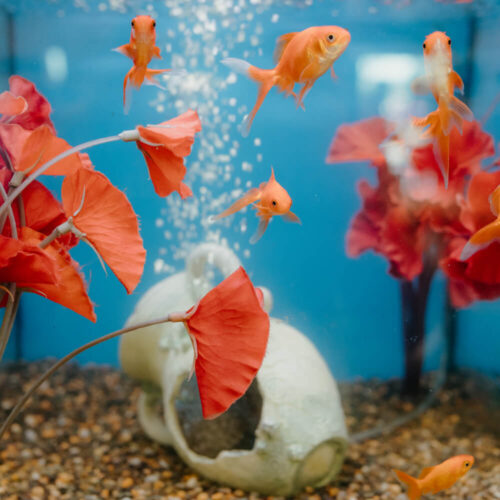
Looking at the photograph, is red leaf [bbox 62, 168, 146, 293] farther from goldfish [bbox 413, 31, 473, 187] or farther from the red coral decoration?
goldfish [bbox 413, 31, 473, 187]

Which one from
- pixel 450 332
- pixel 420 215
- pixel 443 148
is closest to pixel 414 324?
pixel 450 332

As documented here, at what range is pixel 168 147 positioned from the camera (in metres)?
0.86

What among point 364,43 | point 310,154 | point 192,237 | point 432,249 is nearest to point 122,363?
point 192,237

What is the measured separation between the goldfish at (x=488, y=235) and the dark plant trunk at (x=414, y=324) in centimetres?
45

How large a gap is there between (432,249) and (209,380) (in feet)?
2.82

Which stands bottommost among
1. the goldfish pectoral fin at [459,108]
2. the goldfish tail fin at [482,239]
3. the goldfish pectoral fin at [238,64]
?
the goldfish tail fin at [482,239]

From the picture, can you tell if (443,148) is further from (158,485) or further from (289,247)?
(158,485)

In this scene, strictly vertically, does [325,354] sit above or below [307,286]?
below

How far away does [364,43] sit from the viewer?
1459 millimetres

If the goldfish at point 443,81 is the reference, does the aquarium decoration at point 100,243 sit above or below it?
below

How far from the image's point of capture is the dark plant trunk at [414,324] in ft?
5.00

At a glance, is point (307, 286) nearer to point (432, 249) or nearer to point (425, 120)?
point (432, 249)

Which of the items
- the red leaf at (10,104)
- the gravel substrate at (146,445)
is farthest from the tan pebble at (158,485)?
the red leaf at (10,104)

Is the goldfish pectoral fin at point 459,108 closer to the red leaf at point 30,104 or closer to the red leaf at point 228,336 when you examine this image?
the red leaf at point 228,336
